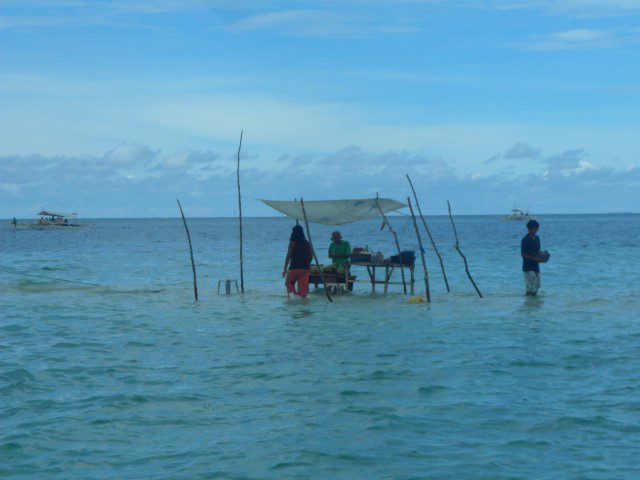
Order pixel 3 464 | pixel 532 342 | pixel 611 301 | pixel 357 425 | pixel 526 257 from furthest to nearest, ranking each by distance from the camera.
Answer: pixel 611 301
pixel 526 257
pixel 532 342
pixel 357 425
pixel 3 464

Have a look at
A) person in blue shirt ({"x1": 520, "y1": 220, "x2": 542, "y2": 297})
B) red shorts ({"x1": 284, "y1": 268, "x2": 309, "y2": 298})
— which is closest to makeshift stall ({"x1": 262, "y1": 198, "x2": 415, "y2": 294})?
red shorts ({"x1": 284, "y1": 268, "x2": 309, "y2": 298})

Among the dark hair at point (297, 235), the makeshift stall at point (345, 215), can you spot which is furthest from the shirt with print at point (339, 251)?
the dark hair at point (297, 235)

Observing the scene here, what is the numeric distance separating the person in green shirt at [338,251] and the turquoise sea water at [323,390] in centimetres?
146

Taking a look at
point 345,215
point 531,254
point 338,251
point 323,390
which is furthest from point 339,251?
point 323,390

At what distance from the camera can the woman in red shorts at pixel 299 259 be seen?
1685cm

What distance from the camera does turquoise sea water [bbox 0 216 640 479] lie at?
6.56 m

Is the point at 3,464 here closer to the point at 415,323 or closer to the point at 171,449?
the point at 171,449

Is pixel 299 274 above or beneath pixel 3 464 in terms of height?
above

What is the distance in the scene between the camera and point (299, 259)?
56.1 feet

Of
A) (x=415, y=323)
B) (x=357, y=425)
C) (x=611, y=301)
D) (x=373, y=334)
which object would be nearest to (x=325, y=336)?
(x=373, y=334)

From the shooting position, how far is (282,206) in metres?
18.7

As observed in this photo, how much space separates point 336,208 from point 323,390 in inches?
380

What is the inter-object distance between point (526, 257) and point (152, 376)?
31.3ft

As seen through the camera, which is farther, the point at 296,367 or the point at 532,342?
the point at 532,342
